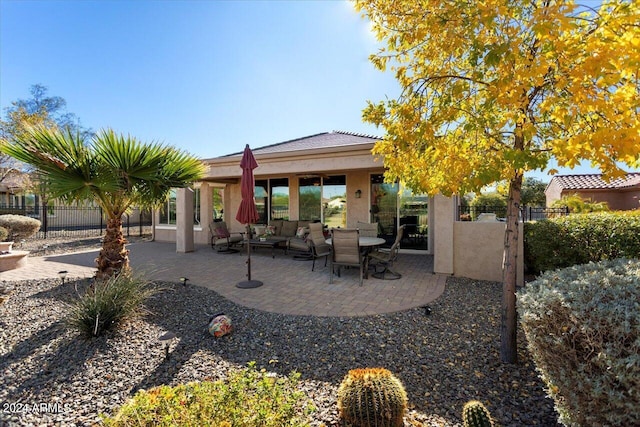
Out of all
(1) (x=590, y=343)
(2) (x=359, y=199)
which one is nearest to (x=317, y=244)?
(2) (x=359, y=199)

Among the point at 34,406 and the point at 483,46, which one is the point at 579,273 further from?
the point at 34,406

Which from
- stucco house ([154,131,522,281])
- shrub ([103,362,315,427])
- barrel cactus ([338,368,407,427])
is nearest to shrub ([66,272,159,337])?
shrub ([103,362,315,427])

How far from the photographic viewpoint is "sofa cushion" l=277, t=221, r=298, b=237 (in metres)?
11.5

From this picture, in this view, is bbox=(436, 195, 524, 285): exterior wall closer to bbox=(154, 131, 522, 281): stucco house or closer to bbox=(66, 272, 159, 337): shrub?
bbox=(154, 131, 522, 281): stucco house

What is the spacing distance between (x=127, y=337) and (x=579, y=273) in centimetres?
529

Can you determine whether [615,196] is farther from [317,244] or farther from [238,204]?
[238,204]

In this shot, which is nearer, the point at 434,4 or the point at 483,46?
the point at 483,46

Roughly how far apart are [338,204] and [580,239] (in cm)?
779

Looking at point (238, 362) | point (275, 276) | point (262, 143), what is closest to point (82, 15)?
point (262, 143)

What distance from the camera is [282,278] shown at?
7082 millimetres

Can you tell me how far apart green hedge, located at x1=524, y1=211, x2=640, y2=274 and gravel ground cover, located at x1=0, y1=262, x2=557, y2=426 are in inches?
88.6

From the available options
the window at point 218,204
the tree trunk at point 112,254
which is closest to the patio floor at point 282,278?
the tree trunk at point 112,254

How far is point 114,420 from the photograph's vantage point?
1.78m

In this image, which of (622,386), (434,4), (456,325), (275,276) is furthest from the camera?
(275,276)
